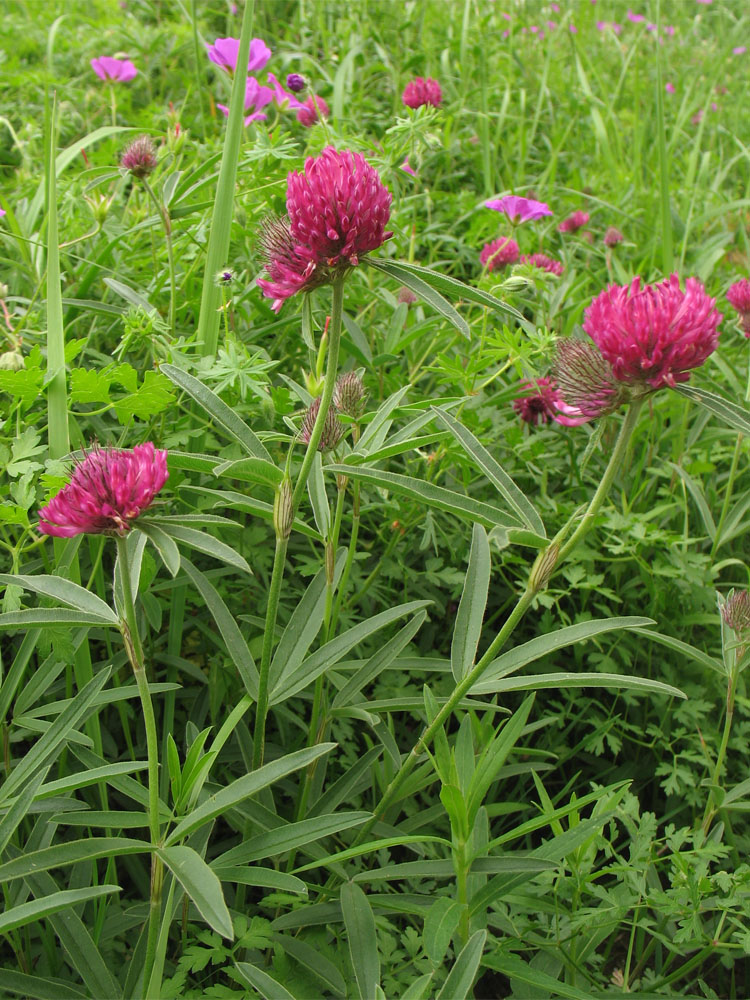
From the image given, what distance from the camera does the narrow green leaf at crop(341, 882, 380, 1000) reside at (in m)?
0.96

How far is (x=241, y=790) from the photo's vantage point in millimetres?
924

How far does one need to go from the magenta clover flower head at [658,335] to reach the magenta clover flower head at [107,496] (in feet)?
1.64

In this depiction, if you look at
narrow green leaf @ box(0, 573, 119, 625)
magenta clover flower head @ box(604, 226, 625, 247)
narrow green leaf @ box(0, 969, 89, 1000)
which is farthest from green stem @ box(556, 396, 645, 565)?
magenta clover flower head @ box(604, 226, 625, 247)

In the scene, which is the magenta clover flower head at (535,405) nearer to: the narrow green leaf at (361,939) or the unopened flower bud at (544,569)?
the unopened flower bud at (544,569)

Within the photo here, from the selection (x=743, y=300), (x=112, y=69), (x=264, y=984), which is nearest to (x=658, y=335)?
(x=264, y=984)

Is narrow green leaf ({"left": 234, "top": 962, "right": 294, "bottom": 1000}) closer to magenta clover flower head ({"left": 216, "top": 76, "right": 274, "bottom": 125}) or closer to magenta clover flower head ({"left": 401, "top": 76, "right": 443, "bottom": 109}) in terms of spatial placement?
magenta clover flower head ({"left": 216, "top": 76, "right": 274, "bottom": 125})

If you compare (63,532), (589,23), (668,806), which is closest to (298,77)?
(63,532)

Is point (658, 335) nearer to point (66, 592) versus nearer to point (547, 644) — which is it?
point (547, 644)

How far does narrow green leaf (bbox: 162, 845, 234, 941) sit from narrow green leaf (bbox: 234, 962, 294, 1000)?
0.54ft

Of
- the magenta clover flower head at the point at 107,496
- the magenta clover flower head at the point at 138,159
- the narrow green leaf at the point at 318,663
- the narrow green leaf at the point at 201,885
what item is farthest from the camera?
the magenta clover flower head at the point at 138,159

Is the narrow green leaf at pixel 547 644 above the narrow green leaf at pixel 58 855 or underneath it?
above

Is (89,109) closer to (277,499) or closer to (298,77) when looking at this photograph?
(298,77)

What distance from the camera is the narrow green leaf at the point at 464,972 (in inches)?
34.6

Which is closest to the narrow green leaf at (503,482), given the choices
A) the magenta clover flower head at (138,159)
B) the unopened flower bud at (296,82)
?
the magenta clover flower head at (138,159)
